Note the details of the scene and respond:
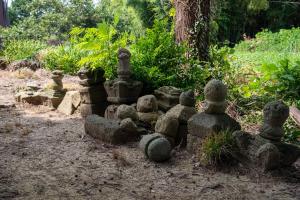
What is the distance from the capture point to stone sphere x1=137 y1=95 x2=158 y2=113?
4.72m

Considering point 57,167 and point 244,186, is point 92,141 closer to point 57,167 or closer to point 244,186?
point 57,167

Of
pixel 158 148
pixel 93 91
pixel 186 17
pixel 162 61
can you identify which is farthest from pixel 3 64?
pixel 158 148

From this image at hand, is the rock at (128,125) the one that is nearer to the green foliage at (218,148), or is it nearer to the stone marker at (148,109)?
the stone marker at (148,109)

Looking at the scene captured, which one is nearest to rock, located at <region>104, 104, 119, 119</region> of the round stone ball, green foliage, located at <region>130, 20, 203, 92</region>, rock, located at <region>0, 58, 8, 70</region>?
→ green foliage, located at <region>130, 20, 203, 92</region>

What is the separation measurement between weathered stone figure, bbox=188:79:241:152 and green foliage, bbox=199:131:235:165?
10 centimetres

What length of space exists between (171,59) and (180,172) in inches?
95.4

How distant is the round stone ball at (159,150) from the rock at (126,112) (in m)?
0.87

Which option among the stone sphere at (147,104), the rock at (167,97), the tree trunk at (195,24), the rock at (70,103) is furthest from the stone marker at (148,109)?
the tree trunk at (195,24)

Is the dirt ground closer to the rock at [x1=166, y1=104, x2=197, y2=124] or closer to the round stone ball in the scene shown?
the round stone ball

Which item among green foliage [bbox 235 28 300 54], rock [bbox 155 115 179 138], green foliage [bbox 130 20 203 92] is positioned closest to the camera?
rock [bbox 155 115 179 138]

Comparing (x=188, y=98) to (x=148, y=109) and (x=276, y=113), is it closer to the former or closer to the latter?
(x=148, y=109)

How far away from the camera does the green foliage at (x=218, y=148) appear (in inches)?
145

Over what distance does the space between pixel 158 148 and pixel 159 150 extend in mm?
25

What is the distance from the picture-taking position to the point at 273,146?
3.46 m
